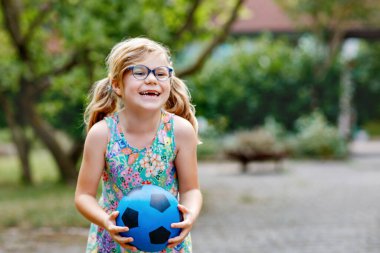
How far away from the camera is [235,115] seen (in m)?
27.2

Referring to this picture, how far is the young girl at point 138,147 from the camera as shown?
3260mm

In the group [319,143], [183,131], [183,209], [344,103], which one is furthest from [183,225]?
[344,103]

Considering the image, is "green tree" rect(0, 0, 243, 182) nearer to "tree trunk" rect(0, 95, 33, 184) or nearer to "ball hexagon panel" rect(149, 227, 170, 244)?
"tree trunk" rect(0, 95, 33, 184)

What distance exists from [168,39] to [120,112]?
9.29 metres

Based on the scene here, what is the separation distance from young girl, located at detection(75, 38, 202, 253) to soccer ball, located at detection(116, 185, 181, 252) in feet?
0.22

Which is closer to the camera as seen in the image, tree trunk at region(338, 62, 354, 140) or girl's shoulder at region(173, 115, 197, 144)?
girl's shoulder at region(173, 115, 197, 144)

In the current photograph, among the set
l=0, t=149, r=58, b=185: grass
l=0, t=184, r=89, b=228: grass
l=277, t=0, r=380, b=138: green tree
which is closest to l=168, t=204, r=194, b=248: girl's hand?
l=0, t=184, r=89, b=228: grass

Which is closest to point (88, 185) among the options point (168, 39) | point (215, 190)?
point (168, 39)

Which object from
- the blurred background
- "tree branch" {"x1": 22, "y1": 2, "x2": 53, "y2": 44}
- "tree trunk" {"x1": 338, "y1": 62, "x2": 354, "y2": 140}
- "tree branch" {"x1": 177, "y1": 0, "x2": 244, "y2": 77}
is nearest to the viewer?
the blurred background

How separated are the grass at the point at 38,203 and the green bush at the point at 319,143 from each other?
27.2 ft

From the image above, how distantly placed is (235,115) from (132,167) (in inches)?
943

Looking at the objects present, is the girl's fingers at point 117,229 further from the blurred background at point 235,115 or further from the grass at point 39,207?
the grass at point 39,207

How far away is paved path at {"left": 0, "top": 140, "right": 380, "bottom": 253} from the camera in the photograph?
26.6 feet

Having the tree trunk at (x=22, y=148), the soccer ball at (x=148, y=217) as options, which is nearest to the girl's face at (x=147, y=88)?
the soccer ball at (x=148, y=217)
